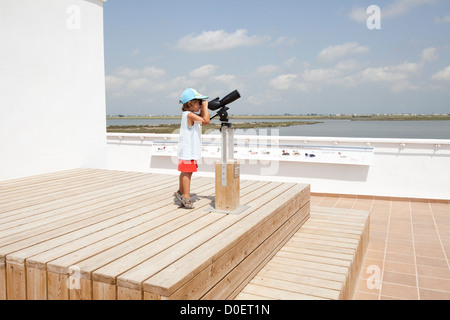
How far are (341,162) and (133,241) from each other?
184 inches

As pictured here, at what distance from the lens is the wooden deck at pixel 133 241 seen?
1.72 m

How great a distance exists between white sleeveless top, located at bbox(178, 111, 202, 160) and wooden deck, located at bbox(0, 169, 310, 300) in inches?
18.5

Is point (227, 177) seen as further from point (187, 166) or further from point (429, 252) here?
point (429, 252)

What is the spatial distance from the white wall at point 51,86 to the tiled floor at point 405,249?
3.77m

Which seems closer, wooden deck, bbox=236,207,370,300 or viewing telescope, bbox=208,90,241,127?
wooden deck, bbox=236,207,370,300

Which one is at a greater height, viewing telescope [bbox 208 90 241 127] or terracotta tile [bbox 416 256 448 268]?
viewing telescope [bbox 208 90 241 127]

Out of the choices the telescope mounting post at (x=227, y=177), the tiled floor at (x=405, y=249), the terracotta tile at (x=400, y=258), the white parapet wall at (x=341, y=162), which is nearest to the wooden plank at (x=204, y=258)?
the telescope mounting post at (x=227, y=177)

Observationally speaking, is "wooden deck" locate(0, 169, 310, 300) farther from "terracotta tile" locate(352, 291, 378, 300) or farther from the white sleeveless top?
"terracotta tile" locate(352, 291, 378, 300)

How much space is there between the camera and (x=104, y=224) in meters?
2.58

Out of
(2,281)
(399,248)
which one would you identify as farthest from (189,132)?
(399,248)

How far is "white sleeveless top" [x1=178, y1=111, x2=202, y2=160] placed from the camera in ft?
9.78

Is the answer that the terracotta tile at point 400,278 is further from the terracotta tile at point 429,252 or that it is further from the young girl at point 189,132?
the young girl at point 189,132

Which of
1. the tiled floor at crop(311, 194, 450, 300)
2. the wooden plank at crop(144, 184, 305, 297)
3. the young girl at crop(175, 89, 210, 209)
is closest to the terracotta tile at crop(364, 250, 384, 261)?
the tiled floor at crop(311, 194, 450, 300)
